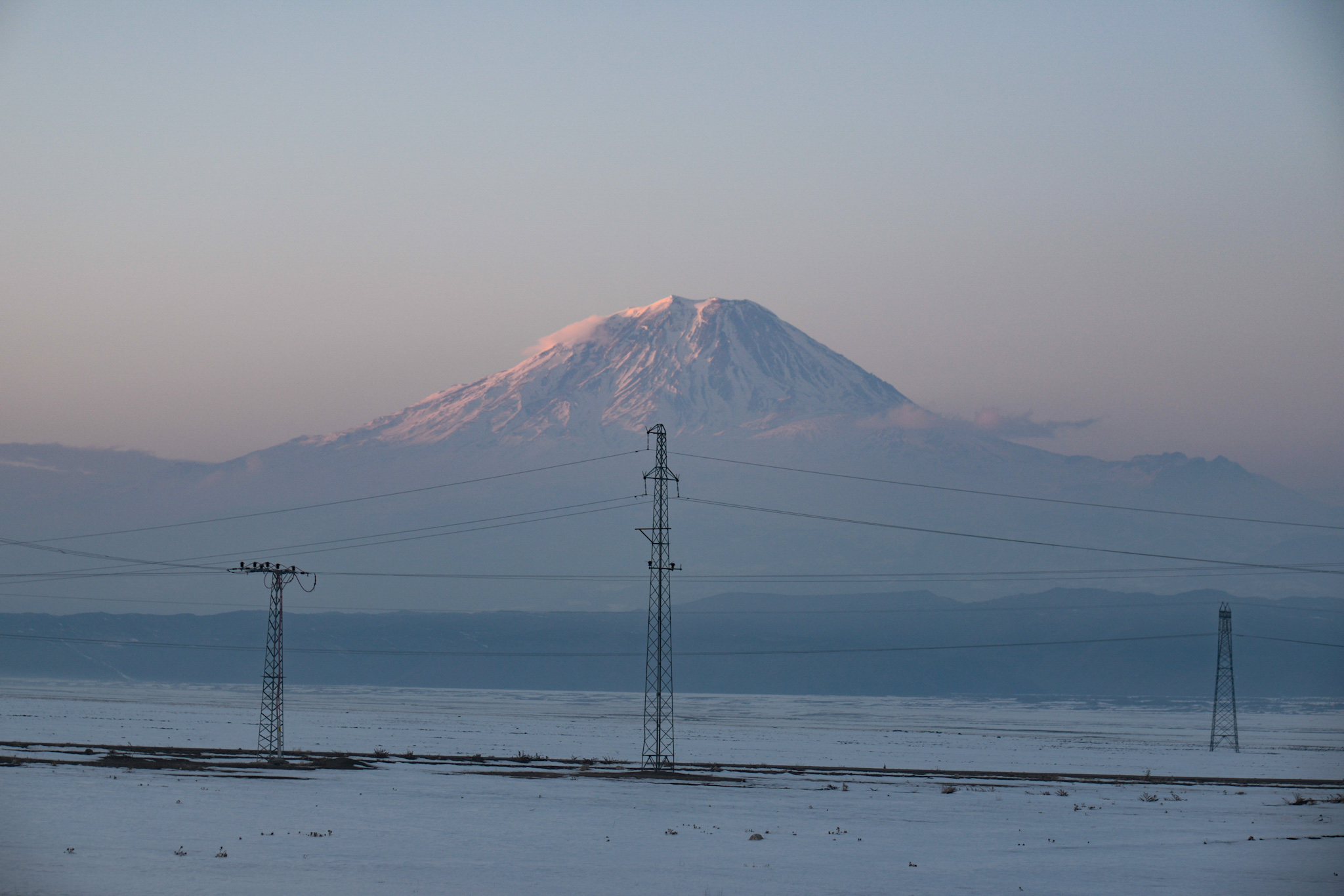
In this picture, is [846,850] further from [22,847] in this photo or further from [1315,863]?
[22,847]

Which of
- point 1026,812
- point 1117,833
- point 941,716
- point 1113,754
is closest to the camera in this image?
point 1117,833

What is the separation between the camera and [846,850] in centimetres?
3909

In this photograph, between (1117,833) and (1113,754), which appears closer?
(1117,833)

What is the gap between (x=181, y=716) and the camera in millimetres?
130750

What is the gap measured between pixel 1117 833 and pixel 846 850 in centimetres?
1250

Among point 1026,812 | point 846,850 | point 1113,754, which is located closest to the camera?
point 846,850

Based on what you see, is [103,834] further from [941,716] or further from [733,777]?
[941,716]

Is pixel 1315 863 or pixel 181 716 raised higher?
pixel 1315 863

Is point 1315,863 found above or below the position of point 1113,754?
above

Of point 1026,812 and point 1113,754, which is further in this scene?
point 1113,754

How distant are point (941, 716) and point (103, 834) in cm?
17035

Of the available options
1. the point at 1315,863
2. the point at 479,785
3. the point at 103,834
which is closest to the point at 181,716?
the point at 479,785

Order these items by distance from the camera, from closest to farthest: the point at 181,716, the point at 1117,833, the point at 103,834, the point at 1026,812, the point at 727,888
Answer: the point at 727,888 < the point at 103,834 < the point at 1117,833 < the point at 1026,812 < the point at 181,716

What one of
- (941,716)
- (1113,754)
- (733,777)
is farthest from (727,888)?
(941,716)
